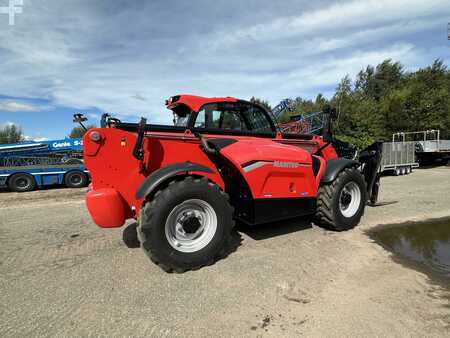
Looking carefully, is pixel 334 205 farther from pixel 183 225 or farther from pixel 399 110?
pixel 399 110

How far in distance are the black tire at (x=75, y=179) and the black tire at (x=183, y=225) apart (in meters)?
10.8

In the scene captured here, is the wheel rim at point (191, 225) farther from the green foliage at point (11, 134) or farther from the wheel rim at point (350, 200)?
the green foliage at point (11, 134)

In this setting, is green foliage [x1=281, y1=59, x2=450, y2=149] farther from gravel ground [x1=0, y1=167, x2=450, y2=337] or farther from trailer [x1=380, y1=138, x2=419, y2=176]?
gravel ground [x1=0, y1=167, x2=450, y2=337]

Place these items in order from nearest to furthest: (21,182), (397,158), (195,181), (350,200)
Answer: (195,181)
(350,200)
(21,182)
(397,158)

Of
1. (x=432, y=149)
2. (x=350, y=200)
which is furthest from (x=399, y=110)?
(x=350, y=200)

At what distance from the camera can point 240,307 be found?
2529mm

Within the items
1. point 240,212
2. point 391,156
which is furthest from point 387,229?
point 391,156

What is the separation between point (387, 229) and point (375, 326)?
2953 mm

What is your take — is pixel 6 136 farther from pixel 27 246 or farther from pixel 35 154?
pixel 27 246

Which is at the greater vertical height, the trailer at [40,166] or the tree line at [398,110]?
the tree line at [398,110]

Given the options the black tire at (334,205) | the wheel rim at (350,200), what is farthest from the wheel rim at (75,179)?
the wheel rim at (350,200)

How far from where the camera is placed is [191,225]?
11.0 feet

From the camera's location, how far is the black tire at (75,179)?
1207 centimetres

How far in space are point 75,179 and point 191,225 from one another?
36.1ft
